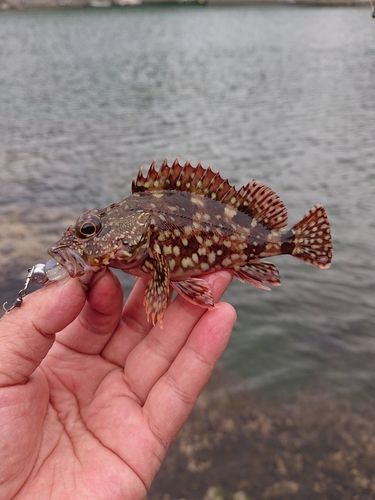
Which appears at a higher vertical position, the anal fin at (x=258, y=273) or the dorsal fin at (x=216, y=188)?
the dorsal fin at (x=216, y=188)

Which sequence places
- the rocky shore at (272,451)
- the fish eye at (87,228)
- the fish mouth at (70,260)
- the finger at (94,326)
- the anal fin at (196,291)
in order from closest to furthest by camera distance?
the fish mouth at (70,260)
the fish eye at (87,228)
the anal fin at (196,291)
the finger at (94,326)
the rocky shore at (272,451)

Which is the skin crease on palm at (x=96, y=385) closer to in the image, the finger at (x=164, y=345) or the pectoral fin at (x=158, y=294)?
the finger at (x=164, y=345)

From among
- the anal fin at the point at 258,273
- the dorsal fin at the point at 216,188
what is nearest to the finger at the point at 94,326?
the dorsal fin at the point at 216,188

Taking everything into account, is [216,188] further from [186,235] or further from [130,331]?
[130,331]

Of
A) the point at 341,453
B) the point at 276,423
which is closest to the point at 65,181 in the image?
the point at 276,423

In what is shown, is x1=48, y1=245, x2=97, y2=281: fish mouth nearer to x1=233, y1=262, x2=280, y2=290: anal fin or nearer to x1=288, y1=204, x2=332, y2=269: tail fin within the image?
x1=233, y1=262, x2=280, y2=290: anal fin

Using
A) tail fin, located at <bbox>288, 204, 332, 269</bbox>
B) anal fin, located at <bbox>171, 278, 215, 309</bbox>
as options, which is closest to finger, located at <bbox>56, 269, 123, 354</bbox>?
anal fin, located at <bbox>171, 278, 215, 309</bbox>
